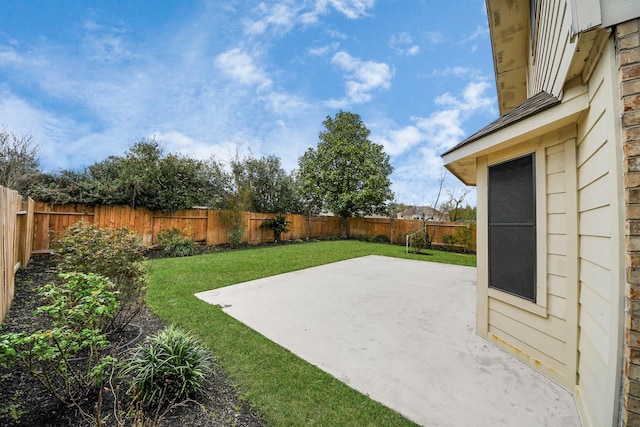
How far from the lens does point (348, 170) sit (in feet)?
49.5

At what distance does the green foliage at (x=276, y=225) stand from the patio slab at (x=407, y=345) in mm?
7208

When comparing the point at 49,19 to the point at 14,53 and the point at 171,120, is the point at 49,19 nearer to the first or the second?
the point at 14,53

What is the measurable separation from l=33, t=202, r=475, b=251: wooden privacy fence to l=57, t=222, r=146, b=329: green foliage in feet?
7.61

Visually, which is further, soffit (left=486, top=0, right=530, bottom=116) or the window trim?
soffit (left=486, top=0, right=530, bottom=116)

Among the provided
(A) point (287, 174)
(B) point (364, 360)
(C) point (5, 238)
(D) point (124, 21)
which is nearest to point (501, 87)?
(B) point (364, 360)

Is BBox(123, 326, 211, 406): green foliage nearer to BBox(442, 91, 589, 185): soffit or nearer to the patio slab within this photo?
the patio slab

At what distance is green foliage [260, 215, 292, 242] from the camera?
504 inches

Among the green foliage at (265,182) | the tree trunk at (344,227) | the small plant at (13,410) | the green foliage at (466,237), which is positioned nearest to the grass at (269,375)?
the small plant at (13,410)

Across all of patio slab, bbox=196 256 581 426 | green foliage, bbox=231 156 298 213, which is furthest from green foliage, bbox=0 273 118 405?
green foliage, bbox=231 156 298 213

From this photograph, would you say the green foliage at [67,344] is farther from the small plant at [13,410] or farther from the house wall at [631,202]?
the house wall at [631,202]

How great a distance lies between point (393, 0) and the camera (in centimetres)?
759

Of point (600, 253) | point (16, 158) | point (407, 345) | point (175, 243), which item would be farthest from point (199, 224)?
point (600, 253)

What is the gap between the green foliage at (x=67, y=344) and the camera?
4.99 feet

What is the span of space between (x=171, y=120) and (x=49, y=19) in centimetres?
427
